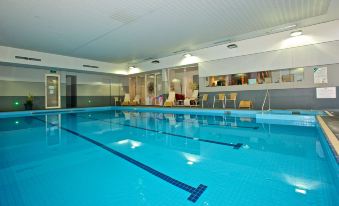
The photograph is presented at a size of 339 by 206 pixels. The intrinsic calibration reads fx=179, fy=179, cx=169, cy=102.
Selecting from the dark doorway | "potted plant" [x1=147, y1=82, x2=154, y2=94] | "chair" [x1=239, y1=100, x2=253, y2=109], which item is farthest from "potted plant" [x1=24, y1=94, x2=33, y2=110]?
"chair" [x1=239, y1=100, x2=253, y2=109]

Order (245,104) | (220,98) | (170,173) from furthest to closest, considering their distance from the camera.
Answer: (220,98)
(245,104)
(170,173)

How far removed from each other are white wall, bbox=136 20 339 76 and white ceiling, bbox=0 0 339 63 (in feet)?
1.40

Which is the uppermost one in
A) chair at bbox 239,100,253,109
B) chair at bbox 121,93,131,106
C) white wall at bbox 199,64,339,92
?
white wall at bbox 199,64,339,92

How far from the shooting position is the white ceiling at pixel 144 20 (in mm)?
4789

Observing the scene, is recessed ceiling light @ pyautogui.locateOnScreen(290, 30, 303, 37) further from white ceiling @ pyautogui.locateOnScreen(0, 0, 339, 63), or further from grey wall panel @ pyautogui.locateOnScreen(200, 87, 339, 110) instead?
grey wall panel @ pyautogui.locateOnScreen(200, 87, 339, 110)

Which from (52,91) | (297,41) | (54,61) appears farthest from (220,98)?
(52,91)

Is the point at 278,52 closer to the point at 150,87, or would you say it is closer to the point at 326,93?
the point at 326,93

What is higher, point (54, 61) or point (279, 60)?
point (54, 61)

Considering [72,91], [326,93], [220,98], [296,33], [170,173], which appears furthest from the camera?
[72,91]

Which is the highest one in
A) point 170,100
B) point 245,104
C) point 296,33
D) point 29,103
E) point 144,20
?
point 144,20

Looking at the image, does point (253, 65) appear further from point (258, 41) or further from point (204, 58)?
point (204, 58)

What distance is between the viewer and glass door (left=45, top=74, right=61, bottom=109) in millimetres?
10805

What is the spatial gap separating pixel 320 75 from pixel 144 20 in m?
6.48

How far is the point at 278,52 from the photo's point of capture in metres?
7.16
